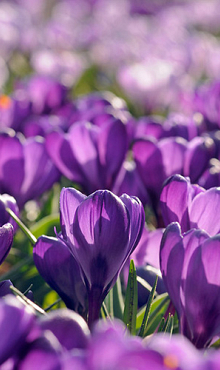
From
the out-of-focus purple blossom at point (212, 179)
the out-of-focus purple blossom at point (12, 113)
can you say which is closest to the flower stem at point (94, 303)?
the out-of-focus purple blossom at point (212, 179)

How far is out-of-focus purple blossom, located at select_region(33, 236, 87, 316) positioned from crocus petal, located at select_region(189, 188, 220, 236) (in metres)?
0.17

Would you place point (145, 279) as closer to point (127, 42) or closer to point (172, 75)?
point (172, 75)

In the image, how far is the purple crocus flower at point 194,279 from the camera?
0.68 metres

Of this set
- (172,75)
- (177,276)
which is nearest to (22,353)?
(177,276)

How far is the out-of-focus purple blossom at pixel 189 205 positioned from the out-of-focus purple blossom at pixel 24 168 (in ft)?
1.20

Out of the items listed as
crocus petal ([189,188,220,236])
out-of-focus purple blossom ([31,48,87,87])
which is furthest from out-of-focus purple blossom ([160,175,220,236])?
out-of-focus purple blossom ([31,48,87,87])

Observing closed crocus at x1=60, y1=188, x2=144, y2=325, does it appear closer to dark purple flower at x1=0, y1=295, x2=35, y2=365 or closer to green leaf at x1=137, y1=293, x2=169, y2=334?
green leaf at x1=137, y1=293, x2=169, y2=334

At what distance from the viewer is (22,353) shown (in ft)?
1.75

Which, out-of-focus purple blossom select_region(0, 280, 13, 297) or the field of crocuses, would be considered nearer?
Answer: the field of crocuses

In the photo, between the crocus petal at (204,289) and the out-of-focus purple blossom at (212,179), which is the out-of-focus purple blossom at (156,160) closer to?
the out-of-focus purple blossom at (212,179)

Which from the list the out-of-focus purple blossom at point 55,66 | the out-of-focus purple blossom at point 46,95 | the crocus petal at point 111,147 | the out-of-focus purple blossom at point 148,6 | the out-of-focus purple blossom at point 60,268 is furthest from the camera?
the out-of-focus purple blossom at point 148,6

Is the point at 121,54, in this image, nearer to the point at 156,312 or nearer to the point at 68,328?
the point at 156,312

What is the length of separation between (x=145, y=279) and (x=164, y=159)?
1.01 ft

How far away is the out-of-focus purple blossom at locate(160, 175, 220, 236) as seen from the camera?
81 centimetres
